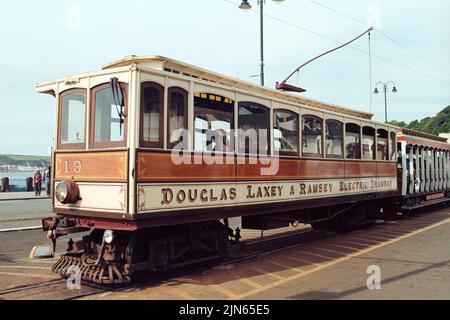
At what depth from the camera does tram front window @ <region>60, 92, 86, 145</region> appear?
7.17 m

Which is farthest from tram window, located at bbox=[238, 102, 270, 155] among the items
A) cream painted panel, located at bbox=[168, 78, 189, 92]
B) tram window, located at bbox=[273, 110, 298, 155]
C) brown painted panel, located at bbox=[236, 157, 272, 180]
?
cream painted panel, located at bbox=[168, 78, 189, 92]

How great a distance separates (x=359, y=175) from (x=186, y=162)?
6.80 m

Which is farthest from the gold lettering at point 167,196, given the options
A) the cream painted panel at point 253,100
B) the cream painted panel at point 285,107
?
the cream painted panel at point 285,107

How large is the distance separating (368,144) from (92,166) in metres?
8.67

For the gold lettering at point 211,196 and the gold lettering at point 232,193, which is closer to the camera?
the gold lettering at point 211,196

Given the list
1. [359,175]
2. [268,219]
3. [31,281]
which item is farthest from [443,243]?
[31,281]

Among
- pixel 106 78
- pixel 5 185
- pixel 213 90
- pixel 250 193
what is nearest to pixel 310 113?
pixel 250 193

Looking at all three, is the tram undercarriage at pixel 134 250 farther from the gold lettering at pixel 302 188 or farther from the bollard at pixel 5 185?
the bollard at pixel 5 185

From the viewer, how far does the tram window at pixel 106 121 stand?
259 inches

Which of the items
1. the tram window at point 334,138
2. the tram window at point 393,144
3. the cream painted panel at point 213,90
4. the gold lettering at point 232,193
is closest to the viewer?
the cream painted panel at point 213,90

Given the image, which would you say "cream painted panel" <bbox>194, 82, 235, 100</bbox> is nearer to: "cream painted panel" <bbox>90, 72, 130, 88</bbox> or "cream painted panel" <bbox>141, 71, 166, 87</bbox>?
"cream painted panel" <bbox>141, 71, 166, 87</bbox>

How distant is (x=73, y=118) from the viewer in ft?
24.2

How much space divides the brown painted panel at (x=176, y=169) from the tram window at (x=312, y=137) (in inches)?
103

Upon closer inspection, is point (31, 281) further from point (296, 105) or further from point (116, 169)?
point (296, 105)
